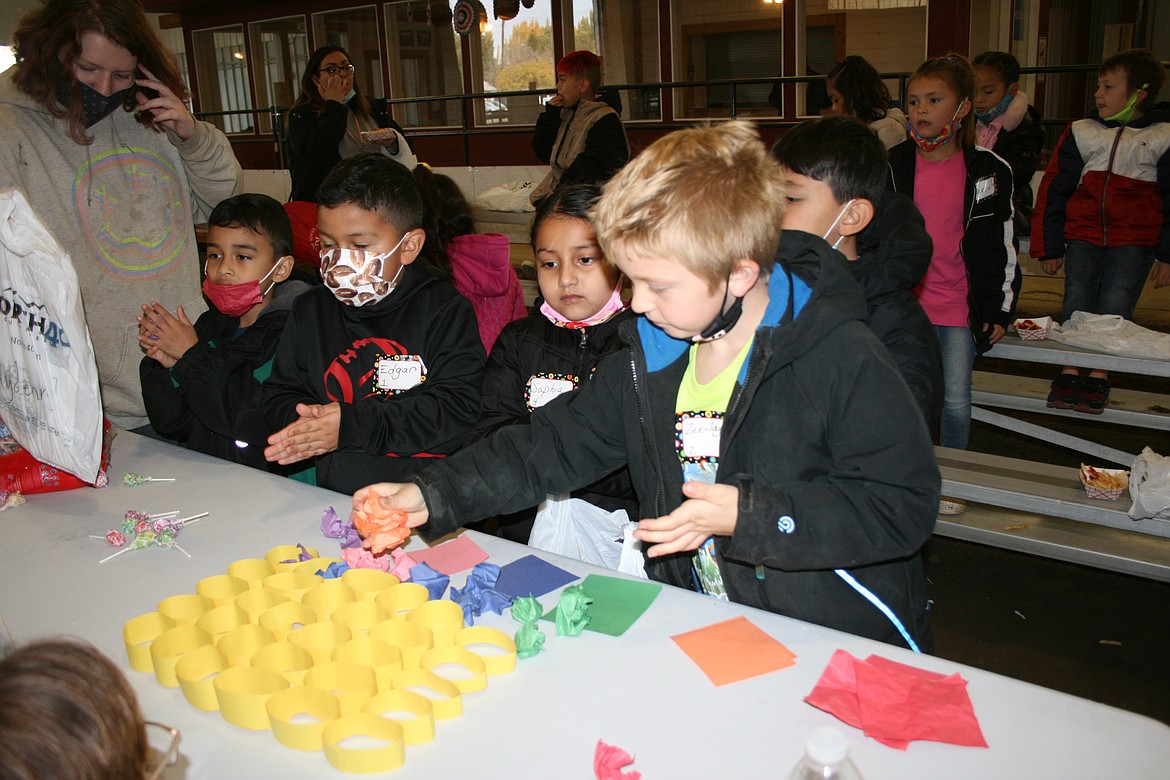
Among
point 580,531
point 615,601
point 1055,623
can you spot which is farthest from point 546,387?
point 1055,623

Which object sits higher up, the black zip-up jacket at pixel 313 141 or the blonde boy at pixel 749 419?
the black zip-up jacket at pixel 313 141

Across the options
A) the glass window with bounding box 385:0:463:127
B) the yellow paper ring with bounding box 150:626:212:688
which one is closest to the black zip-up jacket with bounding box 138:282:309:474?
the yellow paper ring with bounding box 150:626:212:688

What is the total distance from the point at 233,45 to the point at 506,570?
1902cm

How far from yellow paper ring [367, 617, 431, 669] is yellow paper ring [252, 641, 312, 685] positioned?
0.11 meters

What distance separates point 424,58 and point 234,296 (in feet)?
45.4

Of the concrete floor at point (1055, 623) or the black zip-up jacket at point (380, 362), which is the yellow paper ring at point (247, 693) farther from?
the concrete floor at point (1055, 623)

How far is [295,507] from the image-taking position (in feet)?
6.57

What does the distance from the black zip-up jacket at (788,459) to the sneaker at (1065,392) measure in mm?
2856

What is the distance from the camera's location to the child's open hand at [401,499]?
1.61m

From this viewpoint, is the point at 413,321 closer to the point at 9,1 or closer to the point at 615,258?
the point at 615,258

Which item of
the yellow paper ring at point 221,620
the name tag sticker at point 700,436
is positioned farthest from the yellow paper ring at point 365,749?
the name tag sticker at point 700,436

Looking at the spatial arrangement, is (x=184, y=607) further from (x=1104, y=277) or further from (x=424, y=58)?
(x=424, y=58)

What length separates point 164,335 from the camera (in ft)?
8.22

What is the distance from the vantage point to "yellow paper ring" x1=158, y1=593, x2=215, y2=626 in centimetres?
151
